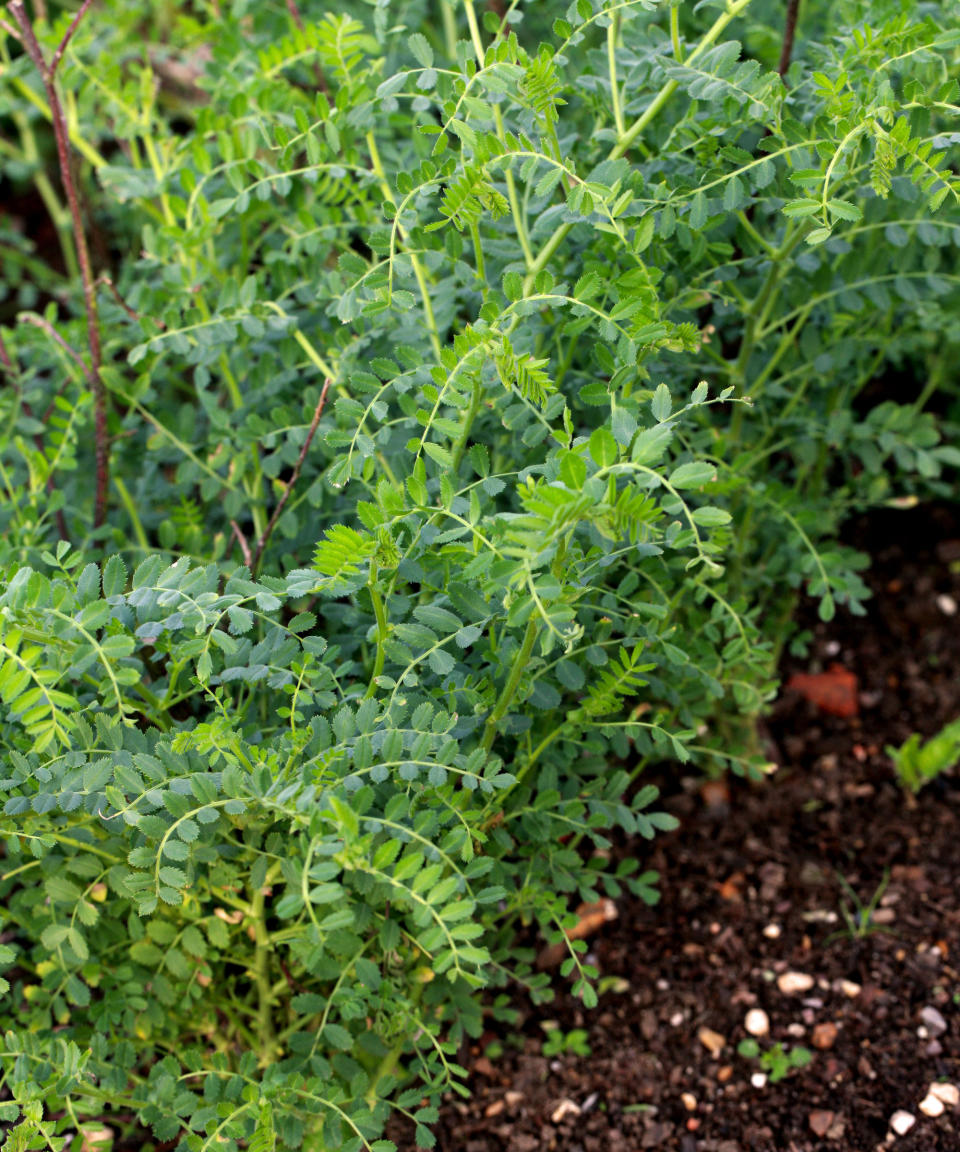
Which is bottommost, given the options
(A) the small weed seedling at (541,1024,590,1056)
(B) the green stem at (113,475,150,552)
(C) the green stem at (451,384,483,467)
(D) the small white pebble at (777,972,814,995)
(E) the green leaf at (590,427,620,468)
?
(D) the small white pebble at (777,972,814,995)

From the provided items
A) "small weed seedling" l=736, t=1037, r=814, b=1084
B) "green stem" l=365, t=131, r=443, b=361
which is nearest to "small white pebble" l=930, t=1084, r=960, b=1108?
"small weed seedling" l=736, t=1037, r=814, b=1084

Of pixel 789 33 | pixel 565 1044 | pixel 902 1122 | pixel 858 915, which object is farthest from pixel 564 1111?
pixel 789 33

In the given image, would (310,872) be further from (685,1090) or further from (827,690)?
(827,690)

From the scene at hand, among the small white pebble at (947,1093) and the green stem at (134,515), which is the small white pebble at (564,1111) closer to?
the small white pebble at (947,1093)

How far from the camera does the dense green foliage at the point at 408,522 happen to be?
1.20 meters

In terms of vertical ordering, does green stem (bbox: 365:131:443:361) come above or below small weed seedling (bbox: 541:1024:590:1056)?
above

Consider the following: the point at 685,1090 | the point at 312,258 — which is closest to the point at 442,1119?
the point at 685,1090

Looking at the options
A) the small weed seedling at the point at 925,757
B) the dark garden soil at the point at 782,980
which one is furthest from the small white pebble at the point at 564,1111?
the small weed seedling at the point at 925,757

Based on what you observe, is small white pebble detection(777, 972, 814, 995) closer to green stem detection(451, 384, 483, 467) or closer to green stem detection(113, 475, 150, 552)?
green stem detection(451, 384, 483, 467)

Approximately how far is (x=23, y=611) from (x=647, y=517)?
65 cm

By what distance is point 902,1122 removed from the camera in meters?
1.52

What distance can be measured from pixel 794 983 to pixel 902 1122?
0.80 ft

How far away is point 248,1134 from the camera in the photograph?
1.27 metres

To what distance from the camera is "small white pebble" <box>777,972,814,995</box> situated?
5.62 feet
